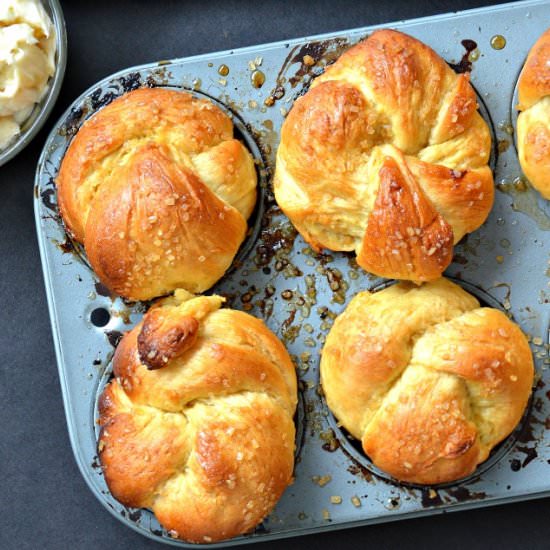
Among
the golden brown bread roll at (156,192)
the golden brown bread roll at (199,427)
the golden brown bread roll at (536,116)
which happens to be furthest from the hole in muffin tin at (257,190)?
the golden brown bread roll at (536,116)

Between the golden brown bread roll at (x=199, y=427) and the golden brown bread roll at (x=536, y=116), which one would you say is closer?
the golden brown bread roll at (x=199, y=427)

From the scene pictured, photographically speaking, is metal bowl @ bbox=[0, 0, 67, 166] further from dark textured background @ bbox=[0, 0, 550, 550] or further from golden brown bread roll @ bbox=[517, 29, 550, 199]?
golden brown bread roll @ bbox=[517, 29, 550, 199]

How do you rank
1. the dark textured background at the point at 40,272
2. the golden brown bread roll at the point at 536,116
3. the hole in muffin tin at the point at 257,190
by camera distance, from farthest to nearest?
the dark textured background at the point at 40,272, the hole in muffin tin at the point at 257,190, the golden brown bread roll at the point at 536,116

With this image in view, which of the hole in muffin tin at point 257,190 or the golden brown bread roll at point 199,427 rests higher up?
the hole in muffin tin at point 257,190

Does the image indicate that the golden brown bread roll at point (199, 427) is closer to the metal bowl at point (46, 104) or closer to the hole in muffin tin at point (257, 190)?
the hole in muffin tin at point (257, 190)

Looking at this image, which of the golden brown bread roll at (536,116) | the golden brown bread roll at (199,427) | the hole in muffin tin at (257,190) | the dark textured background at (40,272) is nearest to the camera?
the golden brown bread roll at (199,427)

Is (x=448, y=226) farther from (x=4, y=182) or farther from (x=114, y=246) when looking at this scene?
(x=4, y=182)

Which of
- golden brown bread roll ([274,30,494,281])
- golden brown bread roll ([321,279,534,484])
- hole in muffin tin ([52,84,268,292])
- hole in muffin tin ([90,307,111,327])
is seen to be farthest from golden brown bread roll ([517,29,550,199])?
hole in muffin tin ([90,307,111,327])
